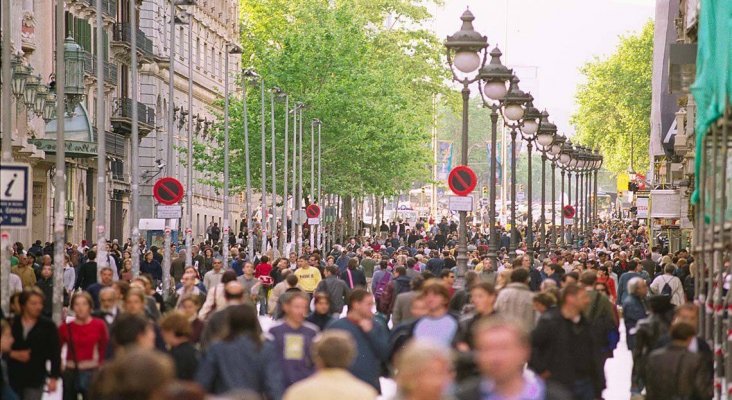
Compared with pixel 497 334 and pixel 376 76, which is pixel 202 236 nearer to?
pixel 376 76

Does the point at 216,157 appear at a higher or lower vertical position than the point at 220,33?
lower

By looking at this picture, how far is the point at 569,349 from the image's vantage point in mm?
14906

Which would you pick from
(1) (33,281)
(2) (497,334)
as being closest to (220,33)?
(1) (33,281)

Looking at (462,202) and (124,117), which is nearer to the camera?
(462,202)

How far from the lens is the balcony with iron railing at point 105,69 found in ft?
212

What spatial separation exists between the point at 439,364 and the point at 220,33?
8765 cm

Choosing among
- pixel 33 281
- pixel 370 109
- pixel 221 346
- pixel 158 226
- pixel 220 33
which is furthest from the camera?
pixel 220 33

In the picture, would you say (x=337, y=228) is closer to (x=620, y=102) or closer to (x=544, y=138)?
(x=620, y=102)

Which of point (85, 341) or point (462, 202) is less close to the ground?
point (462, 202)

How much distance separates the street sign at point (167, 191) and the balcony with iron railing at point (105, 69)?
2405cm

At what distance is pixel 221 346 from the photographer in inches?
514

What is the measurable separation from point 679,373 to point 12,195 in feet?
27.5

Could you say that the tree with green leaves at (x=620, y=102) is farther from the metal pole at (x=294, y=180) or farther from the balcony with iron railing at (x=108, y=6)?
the balcony with iron railing at (x=108, y=6)

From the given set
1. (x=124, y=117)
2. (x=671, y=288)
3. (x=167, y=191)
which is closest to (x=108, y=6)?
(x=124, y=117)
